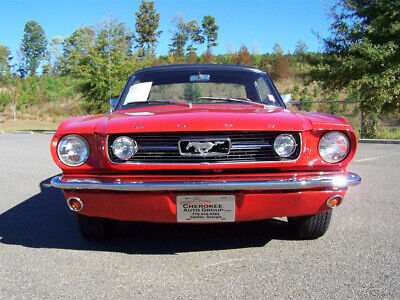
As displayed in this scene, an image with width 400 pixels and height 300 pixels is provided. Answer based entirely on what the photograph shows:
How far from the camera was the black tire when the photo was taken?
3279mm

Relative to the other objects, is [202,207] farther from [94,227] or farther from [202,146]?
[94,227]

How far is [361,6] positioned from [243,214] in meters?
14.4

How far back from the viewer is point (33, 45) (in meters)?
80.9

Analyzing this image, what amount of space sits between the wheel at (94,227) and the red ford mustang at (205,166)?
1.12ft

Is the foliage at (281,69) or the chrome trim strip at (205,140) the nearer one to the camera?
the chrome trim strip at (205,140)

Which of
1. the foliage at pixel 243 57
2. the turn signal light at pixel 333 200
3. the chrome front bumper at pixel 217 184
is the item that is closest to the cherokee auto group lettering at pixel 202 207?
the chrome front bumper at pixel 217 184

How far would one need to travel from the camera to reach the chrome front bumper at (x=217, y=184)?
2729 mm

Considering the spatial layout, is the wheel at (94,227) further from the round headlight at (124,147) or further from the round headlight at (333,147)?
the round headlight at (333,147)

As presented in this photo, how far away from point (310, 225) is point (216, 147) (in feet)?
3.54

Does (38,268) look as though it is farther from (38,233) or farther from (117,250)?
(38,233)

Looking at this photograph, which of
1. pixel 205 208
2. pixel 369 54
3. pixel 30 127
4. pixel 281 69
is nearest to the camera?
pixel 205 208

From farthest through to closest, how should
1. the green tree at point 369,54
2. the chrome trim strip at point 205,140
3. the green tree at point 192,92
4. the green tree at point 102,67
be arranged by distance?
1. the green tree at point 102,67
2. the green tree at point 369,54
3. the green tree at point 192,92
4. the chrome trim strip at point 205,140

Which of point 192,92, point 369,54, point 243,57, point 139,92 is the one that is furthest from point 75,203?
point 243,57

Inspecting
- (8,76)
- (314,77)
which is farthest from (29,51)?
(314,77)
